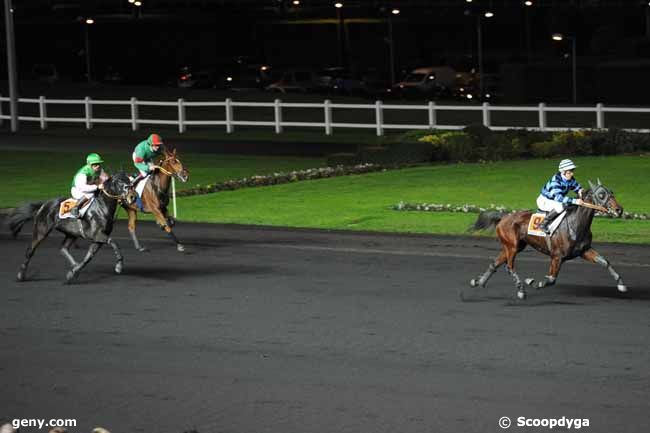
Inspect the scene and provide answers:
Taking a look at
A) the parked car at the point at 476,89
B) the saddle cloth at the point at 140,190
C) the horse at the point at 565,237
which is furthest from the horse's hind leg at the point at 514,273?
the parked car at the point at 476,89

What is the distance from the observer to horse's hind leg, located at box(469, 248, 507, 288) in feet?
55.7

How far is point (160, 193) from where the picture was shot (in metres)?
21.8

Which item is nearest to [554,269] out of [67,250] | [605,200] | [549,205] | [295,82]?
[549,205]

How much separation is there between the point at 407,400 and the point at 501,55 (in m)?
70.1

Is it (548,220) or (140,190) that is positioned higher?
(140,190)

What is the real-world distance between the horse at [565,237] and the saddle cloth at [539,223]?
0.04 m

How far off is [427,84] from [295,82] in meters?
6.60

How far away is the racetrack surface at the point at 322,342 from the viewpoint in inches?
465

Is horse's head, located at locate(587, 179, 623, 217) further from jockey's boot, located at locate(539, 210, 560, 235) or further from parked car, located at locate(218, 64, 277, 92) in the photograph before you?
parked car, located at locate(218, 64, 277, 92)

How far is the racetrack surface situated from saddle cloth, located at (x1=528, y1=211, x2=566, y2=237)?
80cm

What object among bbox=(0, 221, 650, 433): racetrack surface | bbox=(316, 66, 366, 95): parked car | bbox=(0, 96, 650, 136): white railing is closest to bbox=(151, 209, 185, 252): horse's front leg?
bbox=(0, 221, 650, 433): racetrack surface

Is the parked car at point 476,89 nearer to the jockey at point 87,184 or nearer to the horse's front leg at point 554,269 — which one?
the jockey at point 87,184

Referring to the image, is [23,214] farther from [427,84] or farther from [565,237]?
[427,84]

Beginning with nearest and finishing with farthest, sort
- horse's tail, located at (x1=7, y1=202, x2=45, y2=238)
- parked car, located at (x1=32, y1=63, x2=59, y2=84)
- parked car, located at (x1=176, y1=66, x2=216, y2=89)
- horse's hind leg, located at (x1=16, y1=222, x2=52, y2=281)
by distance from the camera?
1. horse's hind leg, located at (x1=16, y1=222, x2=52, y2=281)
2. horse's tail, located at (x1=7, y1=202, x2=45, y2=238)
3. parked car, located at (x1=176, y1=66, x2=216, y2=89)
4. parked car, located at (x1=32, y1=63, x2=59, y2=84)
